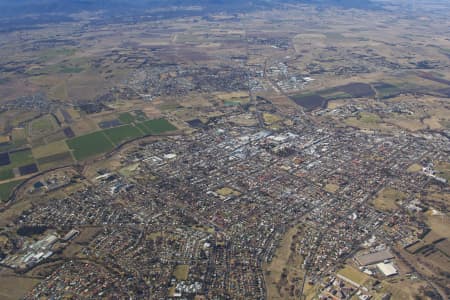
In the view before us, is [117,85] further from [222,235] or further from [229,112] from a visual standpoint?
[222,235]

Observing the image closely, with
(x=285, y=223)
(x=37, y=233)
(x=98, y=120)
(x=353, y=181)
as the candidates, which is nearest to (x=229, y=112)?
(x=98, y=120)

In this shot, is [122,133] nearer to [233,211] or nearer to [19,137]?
[19,137]

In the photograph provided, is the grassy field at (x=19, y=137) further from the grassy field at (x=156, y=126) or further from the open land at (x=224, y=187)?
the grassy field at (x=156, y=126)

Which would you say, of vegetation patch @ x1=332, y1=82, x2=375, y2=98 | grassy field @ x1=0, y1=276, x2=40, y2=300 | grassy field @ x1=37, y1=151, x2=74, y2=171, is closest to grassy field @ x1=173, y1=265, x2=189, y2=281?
grassy field @ x1=0, y1=276, x2=40, y2=300

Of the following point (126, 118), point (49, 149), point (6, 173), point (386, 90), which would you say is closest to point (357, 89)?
point (386, 90)

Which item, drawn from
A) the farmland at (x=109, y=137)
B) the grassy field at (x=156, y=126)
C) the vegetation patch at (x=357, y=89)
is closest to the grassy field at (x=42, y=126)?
the farmland at (x=109, y=137)

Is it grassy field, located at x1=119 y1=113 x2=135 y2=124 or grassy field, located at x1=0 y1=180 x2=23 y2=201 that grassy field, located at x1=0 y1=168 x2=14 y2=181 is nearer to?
grassy field, located at x1=0 y1=180 x2=23 y2=201
